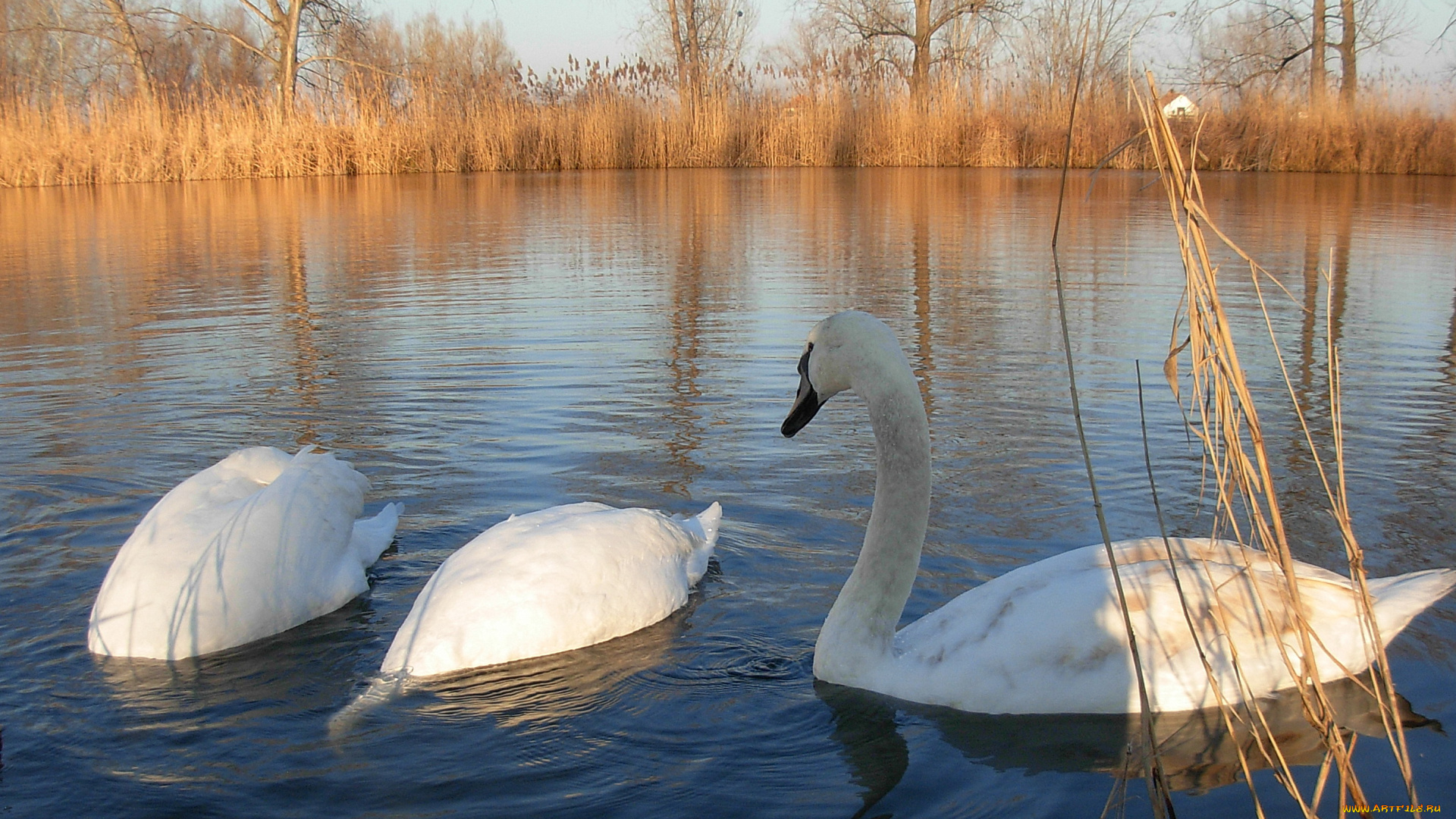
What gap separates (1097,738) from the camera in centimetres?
306

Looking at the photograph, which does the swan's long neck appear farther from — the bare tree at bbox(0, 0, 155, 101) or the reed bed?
the bare tree at bbox(0, 0, 155, 101)

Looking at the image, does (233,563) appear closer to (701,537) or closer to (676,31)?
(701,537)

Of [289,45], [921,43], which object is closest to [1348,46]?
[921,43]

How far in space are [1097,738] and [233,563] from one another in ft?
8.81

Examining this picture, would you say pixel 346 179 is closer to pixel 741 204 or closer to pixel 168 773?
pixel 741 204

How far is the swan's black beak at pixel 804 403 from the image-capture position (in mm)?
3404

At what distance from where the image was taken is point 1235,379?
6.73ft

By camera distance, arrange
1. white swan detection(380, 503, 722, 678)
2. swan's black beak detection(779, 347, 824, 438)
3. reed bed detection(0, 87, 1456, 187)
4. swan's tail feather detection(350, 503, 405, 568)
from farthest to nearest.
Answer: reed bed detection(0, 87, 1456, 187)
swan's tail feather detection(350, 503, 405, 568)
white swan detection(380, 503, 722, 678)
swan's black beak detection(779, 347, 824, 438)

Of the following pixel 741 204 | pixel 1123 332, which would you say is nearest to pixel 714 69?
pixel 741 204

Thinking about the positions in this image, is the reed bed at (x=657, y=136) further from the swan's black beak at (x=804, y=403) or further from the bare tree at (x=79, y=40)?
the swan's black beak at (x=804, y=403)

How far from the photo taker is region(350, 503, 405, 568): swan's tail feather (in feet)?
14.3

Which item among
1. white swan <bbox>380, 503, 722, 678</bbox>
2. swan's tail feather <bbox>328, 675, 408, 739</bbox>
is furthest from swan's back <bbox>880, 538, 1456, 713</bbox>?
swan's tail feather <bbox>328, 675, 408, 739</bbox>

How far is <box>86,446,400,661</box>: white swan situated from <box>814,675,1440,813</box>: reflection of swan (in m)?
1.86

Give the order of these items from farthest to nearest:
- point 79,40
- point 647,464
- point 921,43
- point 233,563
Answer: point 79,40 → point 921,43 → point 647,464 → point 233,563
